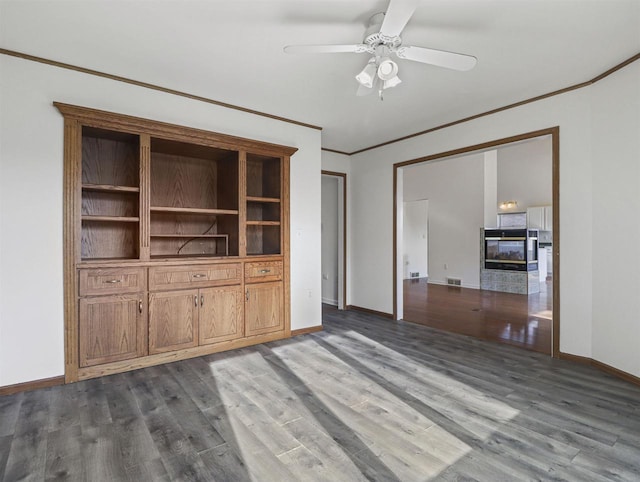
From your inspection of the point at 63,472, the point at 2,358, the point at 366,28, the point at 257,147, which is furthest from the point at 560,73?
the point at 2,358

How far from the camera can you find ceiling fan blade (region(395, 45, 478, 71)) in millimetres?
2088

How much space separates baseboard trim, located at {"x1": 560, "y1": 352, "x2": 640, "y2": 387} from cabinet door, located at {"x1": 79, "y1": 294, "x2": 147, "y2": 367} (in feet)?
13.2

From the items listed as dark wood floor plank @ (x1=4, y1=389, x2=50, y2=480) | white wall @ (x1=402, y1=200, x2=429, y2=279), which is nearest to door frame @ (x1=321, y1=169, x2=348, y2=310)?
dark wood floor plank @ (x1=4, y1=389, x2=50, y2=480)

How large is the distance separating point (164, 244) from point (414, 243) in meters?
7.55

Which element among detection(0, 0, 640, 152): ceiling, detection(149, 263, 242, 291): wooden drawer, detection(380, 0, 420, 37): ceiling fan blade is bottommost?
detection(149, 263, 242, 291): wooden drawer

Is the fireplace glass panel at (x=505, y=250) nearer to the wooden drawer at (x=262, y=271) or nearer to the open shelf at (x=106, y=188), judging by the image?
the wooden drawer at (x=262, y=271)

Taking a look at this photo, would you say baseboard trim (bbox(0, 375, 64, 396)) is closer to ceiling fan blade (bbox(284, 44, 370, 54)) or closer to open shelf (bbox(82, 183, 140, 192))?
open shelf (bbox(82, 183, 140, 192))

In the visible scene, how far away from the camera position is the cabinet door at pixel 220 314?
344cm

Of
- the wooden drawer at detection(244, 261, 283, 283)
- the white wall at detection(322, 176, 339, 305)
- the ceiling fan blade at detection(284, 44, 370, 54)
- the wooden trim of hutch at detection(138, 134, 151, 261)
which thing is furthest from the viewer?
the white wall at detection(322, 176, 339, 305)

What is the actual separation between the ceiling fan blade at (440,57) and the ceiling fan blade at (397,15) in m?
0.14

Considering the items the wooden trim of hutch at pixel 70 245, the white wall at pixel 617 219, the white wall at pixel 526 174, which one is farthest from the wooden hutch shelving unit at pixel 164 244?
Result: the white wall at pixel 526 174

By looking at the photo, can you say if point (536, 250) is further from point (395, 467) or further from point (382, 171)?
point (395, 467)

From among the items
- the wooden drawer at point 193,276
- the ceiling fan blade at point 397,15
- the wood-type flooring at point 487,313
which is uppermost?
the ceiling fan blade at point 397,15

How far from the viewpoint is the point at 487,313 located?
529cm
